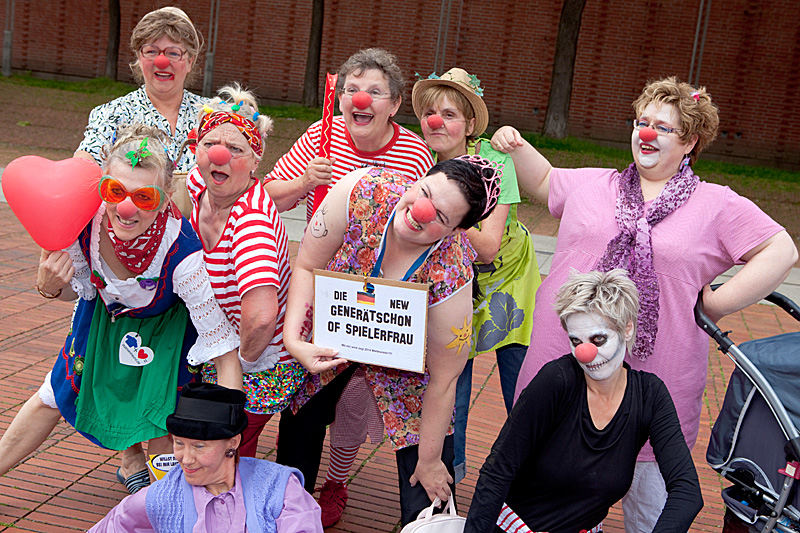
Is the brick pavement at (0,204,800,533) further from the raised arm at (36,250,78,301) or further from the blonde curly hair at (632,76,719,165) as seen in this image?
the blonde curly hair at (632,76,719,165)

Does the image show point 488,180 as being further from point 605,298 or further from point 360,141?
point 360,141

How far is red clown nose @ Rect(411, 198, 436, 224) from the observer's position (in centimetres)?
251

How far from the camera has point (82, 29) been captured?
23.9 m

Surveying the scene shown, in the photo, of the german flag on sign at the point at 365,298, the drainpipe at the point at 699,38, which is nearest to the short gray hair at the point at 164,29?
the german flag on sign at the point at 365,298

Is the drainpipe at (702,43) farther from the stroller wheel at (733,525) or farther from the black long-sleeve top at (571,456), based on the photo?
the black long-sleeve top at (571,456)

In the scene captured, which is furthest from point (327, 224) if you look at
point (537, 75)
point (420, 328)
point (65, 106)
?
point (537, 75)

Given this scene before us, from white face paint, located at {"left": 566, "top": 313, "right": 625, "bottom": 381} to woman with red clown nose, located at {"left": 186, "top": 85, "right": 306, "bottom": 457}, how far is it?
3.43 ft

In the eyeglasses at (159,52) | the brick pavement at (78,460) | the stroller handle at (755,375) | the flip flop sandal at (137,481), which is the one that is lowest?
the brick pavement at (78,460)

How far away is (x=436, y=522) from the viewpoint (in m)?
2.79

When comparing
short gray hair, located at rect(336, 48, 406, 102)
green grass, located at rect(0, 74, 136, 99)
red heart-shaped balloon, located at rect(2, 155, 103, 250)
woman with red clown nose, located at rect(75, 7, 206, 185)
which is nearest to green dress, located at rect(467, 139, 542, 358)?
short gray hair, located at rect(336, 48, 406, 102)

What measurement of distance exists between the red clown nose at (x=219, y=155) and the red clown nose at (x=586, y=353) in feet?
→ 4.50

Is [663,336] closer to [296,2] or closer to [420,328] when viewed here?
[420,328]

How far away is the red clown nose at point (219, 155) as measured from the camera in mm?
2809

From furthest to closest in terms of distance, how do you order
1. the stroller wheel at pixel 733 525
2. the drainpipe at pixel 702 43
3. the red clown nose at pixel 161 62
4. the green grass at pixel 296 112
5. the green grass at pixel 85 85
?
the green grass at pixel 85 85 → the drainpipe at pixel 702 43 → the green grass at pixel 296 112 → the red clown nose at pixel 161 62 → the stroller wheel at pixel 733 525
